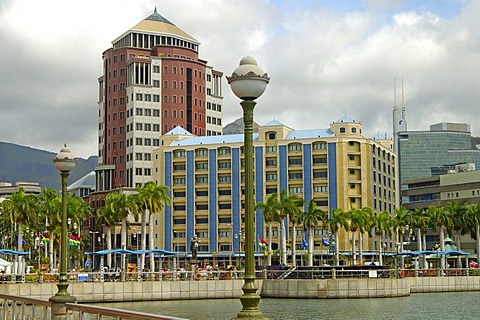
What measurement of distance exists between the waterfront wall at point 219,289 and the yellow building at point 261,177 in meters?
67.6

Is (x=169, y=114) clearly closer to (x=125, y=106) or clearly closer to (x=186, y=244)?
(x=125, y=106)

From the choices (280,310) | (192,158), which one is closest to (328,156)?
(192,158)

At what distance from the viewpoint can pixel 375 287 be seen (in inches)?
2702

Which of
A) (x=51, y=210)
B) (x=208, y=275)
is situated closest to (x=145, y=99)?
(x=51, y=210)

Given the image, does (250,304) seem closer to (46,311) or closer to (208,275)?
(46,311)

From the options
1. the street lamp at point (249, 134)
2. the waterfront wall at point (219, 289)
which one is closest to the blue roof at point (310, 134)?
the waterfront wall at point (219, 289)

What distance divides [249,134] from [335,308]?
43.0m

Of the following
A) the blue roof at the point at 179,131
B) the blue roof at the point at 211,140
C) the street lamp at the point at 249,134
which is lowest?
the street lamp at the point at 249,134

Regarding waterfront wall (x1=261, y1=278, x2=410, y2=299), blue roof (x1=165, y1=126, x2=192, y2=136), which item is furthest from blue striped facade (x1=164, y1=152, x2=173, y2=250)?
waterfront wall (x1=261, y1=278, x2=410, y2=299)

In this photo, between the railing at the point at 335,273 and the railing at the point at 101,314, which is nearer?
the railing at the point at 101,314

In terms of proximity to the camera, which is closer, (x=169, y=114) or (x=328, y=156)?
(x=328, y=156)

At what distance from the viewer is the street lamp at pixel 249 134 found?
15750 millimetres

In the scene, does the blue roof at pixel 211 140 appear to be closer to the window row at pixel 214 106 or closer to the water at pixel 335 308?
the window row at pixel 214 106

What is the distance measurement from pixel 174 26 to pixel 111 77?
23034mm
